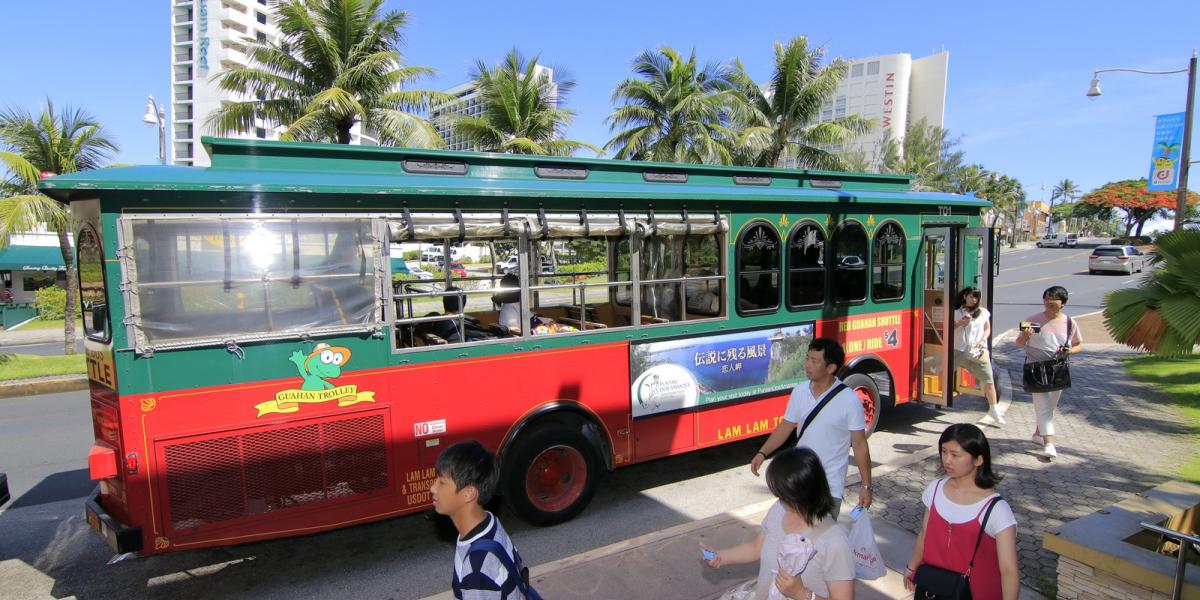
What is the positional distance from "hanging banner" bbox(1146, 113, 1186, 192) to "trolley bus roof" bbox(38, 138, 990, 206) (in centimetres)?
1364

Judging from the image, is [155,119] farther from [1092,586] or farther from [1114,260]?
[1114,260]

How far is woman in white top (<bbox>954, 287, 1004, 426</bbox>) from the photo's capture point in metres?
7.49

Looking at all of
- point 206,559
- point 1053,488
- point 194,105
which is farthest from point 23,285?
point 194,105

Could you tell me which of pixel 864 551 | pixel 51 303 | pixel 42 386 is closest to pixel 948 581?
pixel 864 551

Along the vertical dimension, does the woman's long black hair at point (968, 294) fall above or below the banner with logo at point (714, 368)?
above

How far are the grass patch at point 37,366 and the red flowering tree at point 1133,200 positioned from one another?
8006 cm

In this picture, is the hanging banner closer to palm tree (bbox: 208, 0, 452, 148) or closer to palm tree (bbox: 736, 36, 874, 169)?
palm tree (bbox: 736, 36, 874, 169)

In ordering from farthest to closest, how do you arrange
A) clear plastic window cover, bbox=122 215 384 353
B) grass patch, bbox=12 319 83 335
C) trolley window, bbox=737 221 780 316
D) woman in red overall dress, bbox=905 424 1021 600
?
grass patch, bbox=12 319 83 335 → trolley window, bbox=737 221 780 316 → clear plastic window cover, bbox=122 215 384 353 → woman in red overall dress, bbox=905 424 1021 600

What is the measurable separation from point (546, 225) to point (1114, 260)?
125ft

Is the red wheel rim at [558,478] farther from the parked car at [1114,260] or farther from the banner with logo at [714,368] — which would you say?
the parked car at [1114,260]

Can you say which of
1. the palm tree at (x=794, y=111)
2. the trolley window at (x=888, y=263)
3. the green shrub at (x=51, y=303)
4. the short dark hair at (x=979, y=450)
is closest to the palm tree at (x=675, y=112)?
the palm tree at (x=794, y=111)

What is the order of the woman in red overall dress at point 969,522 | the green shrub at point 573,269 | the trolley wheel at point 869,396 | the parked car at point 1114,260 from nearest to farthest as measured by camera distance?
the woman in red overall dress at point 969,522 < the green shrub at point 573,269 < the trolley wheel at point 869,396 < the parked car at point 1114,260

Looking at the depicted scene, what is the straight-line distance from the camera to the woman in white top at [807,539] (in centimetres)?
238

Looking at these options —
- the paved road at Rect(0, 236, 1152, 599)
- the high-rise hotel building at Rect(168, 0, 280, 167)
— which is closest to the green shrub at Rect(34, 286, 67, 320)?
the paved road at Rect(0, 236, 1152, 599)
